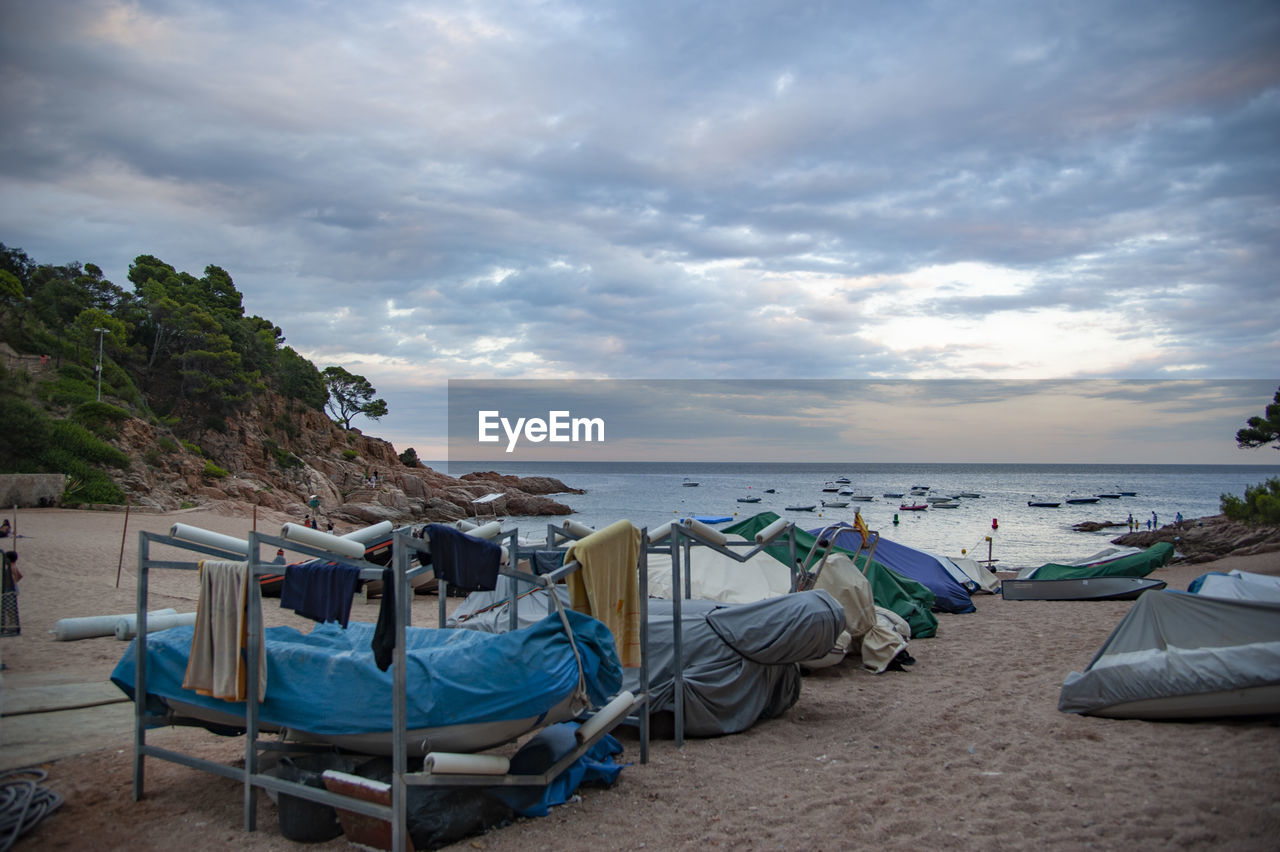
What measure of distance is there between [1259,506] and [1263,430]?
9.09 ft

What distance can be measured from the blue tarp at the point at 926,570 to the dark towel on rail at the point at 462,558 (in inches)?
495

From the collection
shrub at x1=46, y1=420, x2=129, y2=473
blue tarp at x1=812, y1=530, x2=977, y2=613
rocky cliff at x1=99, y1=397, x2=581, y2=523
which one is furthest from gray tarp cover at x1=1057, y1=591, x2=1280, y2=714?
shrub at x1=46, y1=420, x2=129, y2=473

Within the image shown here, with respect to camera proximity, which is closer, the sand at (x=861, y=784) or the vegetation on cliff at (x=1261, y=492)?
the sand at (x=861, y=784)

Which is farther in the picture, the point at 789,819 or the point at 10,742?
the point at 10,742

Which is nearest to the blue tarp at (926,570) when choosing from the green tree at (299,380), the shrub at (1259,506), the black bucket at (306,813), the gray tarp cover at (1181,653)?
the gray tarp cover at (1181,653)

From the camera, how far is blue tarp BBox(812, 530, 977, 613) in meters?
17.0

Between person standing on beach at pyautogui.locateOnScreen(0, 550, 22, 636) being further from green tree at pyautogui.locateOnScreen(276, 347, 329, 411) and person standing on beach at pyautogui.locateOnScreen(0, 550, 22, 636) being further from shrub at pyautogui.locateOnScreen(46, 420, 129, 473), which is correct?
green tree at pyautogui.locateOnScreen(276, 347, 329, 411)

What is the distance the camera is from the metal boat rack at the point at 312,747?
5066 mm

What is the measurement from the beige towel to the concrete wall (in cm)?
2715

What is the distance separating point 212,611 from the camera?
18.9 ft

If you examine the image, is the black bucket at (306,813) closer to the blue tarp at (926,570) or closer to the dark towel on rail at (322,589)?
the dark towel on rail at (322,589)

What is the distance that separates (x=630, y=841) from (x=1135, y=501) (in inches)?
3513

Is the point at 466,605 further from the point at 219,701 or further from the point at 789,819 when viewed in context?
the point at 789,819

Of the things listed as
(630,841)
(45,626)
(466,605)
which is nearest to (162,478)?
(45,626)
